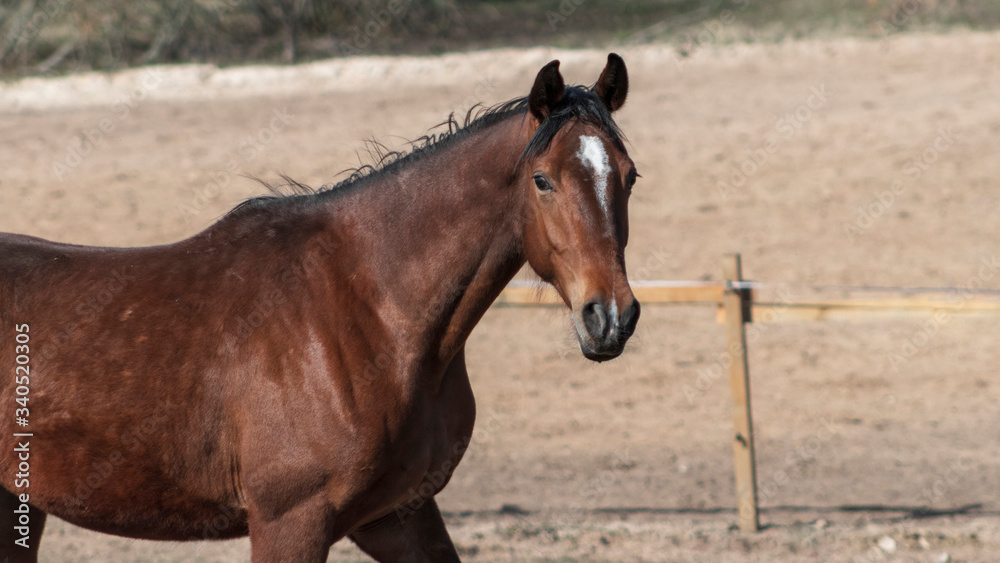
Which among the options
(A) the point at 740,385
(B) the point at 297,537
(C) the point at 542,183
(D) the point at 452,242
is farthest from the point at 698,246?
(B) the point at 297,537

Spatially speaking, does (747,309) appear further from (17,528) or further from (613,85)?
(17,528)

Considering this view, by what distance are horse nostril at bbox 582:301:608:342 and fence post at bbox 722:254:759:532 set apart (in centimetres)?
302

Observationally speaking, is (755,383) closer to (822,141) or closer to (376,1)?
(822,141)

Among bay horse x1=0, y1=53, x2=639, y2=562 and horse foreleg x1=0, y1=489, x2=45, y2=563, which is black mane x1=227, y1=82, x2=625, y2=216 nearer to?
bay horse x1=0, y1=53, x2=639, y2=562

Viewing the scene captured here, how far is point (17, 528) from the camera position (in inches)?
130

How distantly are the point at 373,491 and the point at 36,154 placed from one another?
34.2ft

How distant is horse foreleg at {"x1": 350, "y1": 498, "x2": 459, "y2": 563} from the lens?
10.4 feet

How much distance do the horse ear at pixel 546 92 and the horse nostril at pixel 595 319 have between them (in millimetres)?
594

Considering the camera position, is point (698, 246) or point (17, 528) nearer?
point (17, 528)

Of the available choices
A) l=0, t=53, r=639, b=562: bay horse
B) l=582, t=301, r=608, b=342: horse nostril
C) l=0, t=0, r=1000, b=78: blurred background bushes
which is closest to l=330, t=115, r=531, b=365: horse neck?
l=0, t=53, r=639, b=562: bay horse

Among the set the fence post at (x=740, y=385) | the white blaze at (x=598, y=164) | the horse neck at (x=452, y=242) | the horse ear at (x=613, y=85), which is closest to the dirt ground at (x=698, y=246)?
the fence post at (x=740, y=385)

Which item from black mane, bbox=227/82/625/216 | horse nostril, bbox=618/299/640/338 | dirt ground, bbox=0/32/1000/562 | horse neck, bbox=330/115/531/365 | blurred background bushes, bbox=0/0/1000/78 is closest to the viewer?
horse nostril, bbox=618/299/640/338

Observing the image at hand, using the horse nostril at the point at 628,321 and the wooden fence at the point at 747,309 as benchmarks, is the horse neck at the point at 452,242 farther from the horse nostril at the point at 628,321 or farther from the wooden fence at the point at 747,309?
the wooden fence at the point at 747,309

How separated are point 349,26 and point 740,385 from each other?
1134cm
